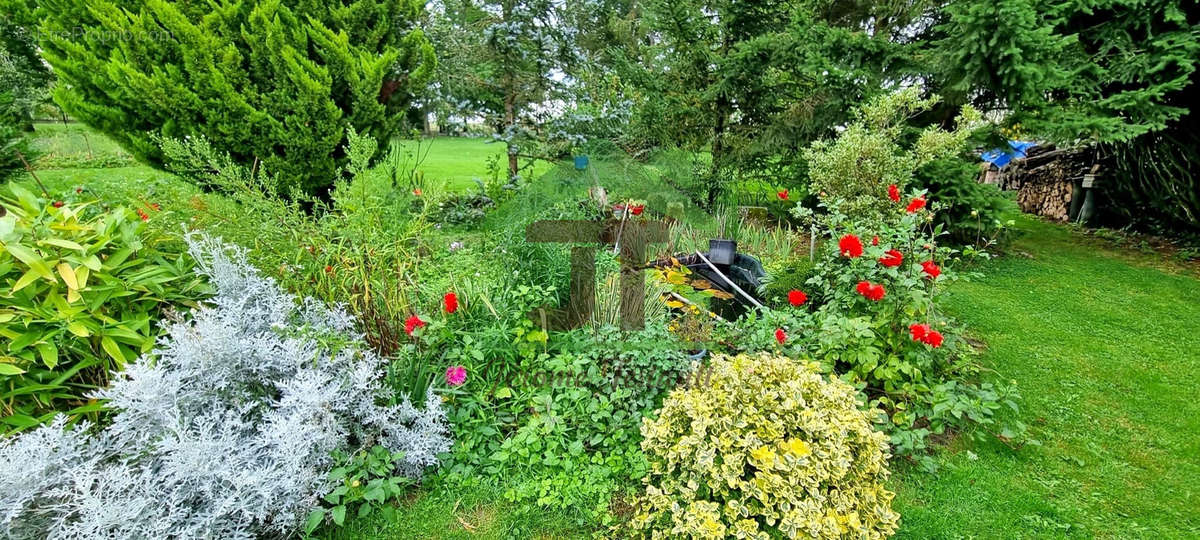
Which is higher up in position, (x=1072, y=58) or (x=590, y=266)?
(x=1072, y=58)

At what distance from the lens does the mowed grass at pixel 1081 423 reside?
1.74m

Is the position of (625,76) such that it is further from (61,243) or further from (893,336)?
(61,243)

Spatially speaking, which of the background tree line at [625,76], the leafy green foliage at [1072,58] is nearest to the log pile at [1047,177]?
the background tree line at [625,76]

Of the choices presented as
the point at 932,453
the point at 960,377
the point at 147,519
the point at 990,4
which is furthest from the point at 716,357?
the point at 990,4

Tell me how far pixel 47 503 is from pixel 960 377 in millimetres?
3324

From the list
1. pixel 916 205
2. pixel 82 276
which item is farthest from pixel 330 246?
pixel 916 205

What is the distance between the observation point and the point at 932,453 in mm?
2047

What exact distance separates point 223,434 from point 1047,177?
373 inches

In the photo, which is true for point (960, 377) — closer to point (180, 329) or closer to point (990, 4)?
point (990, 4)

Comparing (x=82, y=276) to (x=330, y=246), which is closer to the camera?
(x=82, y=276)

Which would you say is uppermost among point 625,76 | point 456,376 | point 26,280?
point 625,76

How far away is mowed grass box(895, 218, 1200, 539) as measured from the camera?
68.4 inches

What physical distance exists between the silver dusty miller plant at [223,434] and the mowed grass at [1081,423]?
1907mm

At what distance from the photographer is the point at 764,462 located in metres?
1.40
